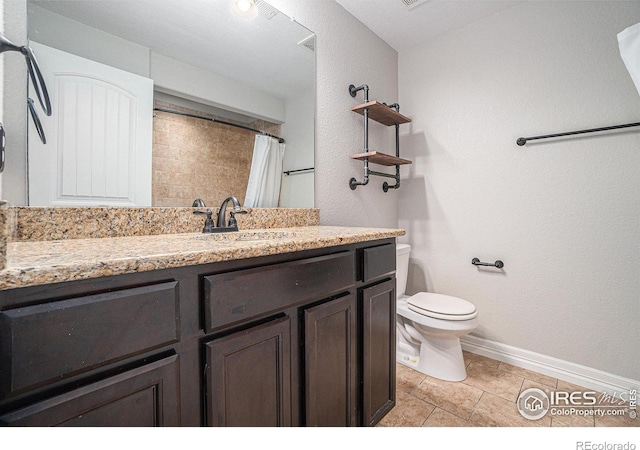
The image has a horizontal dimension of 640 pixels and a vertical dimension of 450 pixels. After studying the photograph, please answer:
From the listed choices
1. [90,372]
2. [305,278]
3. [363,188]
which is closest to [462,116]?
[363,188]

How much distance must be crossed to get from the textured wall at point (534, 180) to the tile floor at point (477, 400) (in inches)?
8.8

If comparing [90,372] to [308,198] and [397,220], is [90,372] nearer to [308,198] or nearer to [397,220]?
[308,198]

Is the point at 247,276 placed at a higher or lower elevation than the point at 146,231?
lower

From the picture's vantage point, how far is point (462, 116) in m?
2.20

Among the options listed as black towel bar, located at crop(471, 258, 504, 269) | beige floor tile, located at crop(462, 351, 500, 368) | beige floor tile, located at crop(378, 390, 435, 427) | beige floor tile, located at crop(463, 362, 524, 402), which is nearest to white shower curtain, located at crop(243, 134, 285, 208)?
beige floor tile, located at crop(378, 390, 435, 427)

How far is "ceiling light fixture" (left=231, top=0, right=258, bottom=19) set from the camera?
147 centimetres

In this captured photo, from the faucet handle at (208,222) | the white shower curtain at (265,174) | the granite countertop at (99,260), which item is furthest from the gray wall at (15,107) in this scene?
the white shower curtain at (265,174)

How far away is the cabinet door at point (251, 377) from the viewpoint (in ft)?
2.56

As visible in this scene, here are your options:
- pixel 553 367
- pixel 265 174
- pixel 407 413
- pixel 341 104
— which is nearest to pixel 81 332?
pixel 265 174

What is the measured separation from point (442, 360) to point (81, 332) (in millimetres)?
1881

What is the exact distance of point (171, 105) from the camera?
129 centimetres

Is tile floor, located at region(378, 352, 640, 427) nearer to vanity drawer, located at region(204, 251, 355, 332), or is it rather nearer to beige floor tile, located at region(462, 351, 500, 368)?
beige floor tile, located at region(462, 351, 500, 368)

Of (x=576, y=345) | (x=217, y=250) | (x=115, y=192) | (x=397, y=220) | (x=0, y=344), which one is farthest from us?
(x=397, y=220)

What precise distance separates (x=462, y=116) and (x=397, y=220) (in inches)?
36.4
